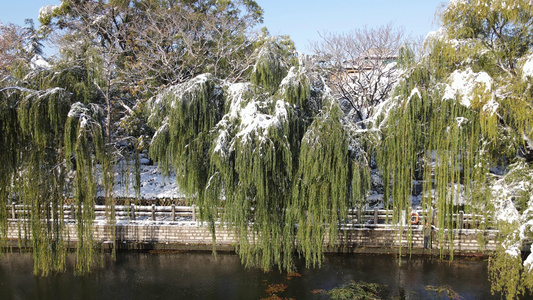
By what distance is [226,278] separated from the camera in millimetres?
11430

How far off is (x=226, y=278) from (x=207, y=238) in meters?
2.55

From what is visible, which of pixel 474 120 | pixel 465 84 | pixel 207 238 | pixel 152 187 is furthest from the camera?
pixel 152 187

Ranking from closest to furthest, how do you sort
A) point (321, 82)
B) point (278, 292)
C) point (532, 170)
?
point (532, 170) < point (278, 292) < point (321, 82)

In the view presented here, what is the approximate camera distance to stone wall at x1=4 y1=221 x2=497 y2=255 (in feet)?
42.2

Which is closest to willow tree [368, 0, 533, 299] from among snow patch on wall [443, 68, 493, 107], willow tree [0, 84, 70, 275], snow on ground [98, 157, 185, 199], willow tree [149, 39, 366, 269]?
snow patch on wall [443, 68, 493, 107]

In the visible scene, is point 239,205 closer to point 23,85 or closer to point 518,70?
point 23,85

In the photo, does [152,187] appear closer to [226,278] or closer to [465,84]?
[226,278]

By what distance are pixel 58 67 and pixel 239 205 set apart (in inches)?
234

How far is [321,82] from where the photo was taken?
1107cm

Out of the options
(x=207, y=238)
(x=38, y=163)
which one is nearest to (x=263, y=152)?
(x=38, y=163)

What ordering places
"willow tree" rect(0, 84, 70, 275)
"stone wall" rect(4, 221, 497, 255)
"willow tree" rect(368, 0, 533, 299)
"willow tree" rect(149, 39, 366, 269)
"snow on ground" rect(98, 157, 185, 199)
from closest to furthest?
"willow tree" rect(368, 0, 533, 299) < "willow tree" rect(0, 84, 70, 275) < "willow tree" rect(149, 39, 366, 269) < "stone wall" rect(4, 221, 497, 255) < "snow on ground" rect(98, 157, 185, 199)

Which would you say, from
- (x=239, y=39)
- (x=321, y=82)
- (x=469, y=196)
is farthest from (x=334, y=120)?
(x=239, y=39)

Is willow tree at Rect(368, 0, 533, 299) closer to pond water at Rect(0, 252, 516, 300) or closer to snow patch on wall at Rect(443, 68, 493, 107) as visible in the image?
snow patch on wall at Rect(443, 68, 493, 107)

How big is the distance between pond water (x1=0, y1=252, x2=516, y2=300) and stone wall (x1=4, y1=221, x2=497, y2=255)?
1.40 ft
